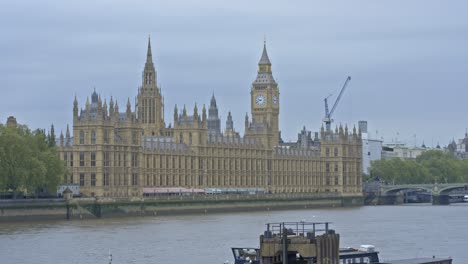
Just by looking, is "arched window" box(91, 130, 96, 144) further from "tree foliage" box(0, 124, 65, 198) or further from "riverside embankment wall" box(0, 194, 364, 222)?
"tree foliage" box(0, 124, 65, 198)

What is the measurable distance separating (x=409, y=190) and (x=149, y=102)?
44915 mm

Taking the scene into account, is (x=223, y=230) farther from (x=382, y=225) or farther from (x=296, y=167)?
(x=296, y=167)

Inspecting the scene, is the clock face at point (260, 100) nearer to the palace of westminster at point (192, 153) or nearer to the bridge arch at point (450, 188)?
the palace of westminster at point (192, 153)

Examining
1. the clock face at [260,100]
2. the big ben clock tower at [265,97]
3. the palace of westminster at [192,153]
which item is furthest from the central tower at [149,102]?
the clock face at [260,100]

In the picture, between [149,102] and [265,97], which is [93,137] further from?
[265,97]

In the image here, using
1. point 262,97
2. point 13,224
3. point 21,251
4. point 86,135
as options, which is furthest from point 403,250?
point 262,97

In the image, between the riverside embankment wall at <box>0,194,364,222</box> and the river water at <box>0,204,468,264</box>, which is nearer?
the river water at <box>0,204,468,264</box>

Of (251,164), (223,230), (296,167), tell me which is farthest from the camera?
(296,167)

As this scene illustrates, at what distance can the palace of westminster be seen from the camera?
13388cm

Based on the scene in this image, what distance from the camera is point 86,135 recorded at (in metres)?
133

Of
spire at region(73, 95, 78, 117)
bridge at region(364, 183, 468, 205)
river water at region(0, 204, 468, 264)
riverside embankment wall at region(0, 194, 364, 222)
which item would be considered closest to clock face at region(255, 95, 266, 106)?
bridge at region(364, 183, 468, 205)

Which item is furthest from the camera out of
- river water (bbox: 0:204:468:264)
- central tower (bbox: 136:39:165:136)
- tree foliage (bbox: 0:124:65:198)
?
central tower (bbox: 136:39:165:136)

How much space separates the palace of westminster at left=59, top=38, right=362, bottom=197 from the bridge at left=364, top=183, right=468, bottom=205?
3.76m

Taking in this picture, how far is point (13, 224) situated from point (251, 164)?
2685 inches
